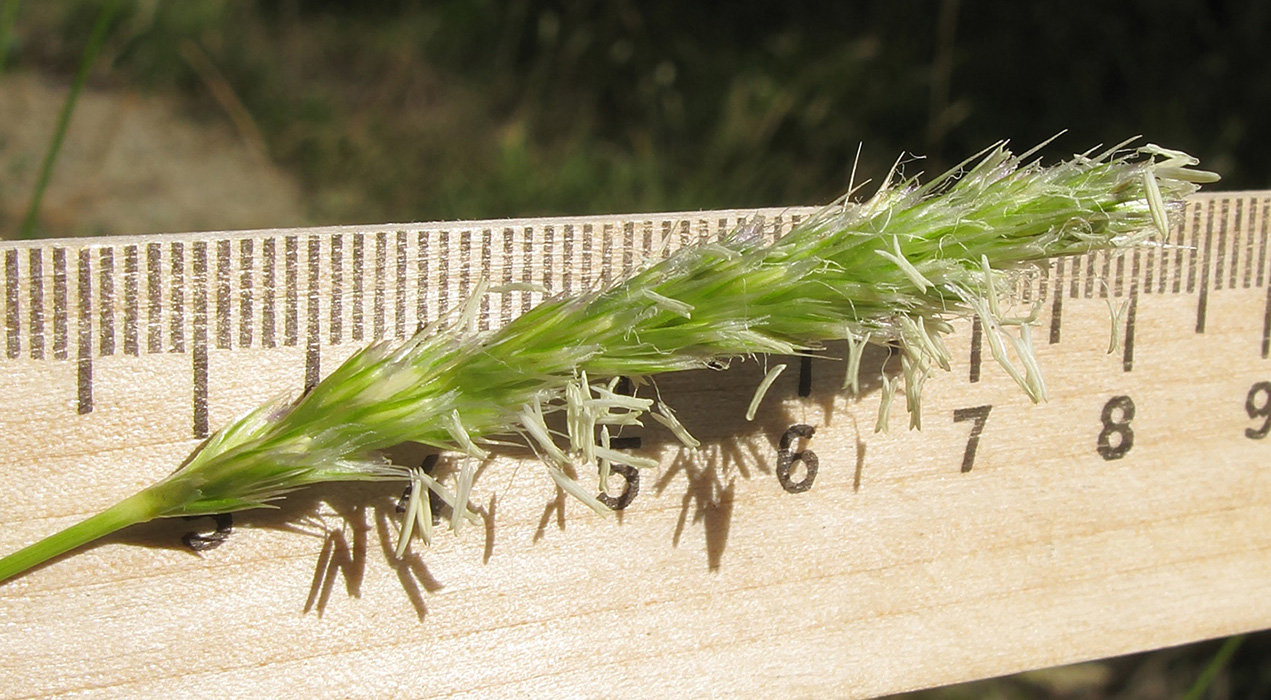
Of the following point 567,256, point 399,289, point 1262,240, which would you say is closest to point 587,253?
point 567,256

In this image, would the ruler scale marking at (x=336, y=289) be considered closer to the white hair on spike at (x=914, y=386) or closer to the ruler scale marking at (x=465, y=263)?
the ruler scale marking at (x=465, y=263)

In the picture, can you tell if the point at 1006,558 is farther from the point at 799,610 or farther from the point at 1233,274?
the point at 1233,274

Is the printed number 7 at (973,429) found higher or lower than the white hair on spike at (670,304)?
lower

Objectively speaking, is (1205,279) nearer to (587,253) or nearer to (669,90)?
(587,253)

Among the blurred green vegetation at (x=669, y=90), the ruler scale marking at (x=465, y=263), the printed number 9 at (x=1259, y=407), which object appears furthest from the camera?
the blurred green vegetation at (x=669, y=90)

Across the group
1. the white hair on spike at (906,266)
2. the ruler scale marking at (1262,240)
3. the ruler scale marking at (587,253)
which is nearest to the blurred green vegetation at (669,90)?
the ruler scale marking at (1262,240)

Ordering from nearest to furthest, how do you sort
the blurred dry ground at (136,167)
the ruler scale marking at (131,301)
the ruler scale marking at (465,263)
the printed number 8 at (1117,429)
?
the ruler scale marking at (131,301), the ruler scale marking at (465,263), the printed number 8 at (1117,429), the blurred dry ground at (136,167)
